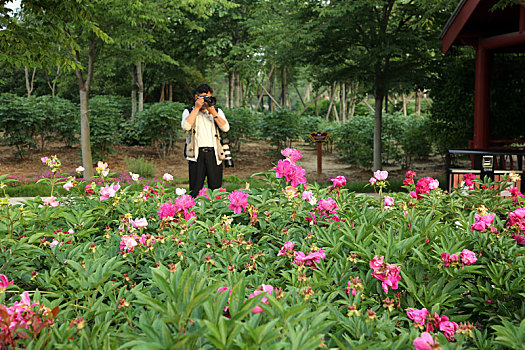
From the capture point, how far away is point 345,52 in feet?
36.1

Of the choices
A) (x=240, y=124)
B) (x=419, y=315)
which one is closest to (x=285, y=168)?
(x=419, y=315)

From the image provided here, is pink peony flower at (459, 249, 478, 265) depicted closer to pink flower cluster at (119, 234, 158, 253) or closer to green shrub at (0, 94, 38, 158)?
pink flower cluster at (119, 234, 158, 253)

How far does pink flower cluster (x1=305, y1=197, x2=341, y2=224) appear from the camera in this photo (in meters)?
2.68

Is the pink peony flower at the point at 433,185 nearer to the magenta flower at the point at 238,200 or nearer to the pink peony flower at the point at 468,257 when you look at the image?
the pink peony flower at the point at 468,257

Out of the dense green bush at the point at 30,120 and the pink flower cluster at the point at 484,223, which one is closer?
the pink flower cluster at the point at 484,223

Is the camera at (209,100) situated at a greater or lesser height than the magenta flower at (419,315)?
greater

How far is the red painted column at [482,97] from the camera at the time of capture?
8.69 metres

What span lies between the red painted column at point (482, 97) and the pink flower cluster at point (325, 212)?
7118 millimetres

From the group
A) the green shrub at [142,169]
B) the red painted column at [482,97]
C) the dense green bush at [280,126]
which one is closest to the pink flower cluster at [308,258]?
the red painted column at [482,97]

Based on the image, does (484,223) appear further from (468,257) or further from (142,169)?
(142,169)

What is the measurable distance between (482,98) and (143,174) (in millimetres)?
8491

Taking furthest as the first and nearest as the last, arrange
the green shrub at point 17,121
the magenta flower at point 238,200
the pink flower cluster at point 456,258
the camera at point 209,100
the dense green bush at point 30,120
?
the dense green bush at point 30,120 < the green shrub at point 17,121 < the camera at point 209,100 < the magenta flower at point 238,200 < the pink flower cluster at point 456,258

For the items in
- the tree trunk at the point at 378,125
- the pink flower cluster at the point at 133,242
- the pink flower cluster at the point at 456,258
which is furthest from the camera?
the tree trunk at the point at 378,125

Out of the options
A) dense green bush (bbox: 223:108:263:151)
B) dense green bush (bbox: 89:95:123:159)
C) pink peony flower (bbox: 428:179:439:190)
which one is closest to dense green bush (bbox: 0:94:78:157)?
dense green bush (bbox: 89:95:123:159)
